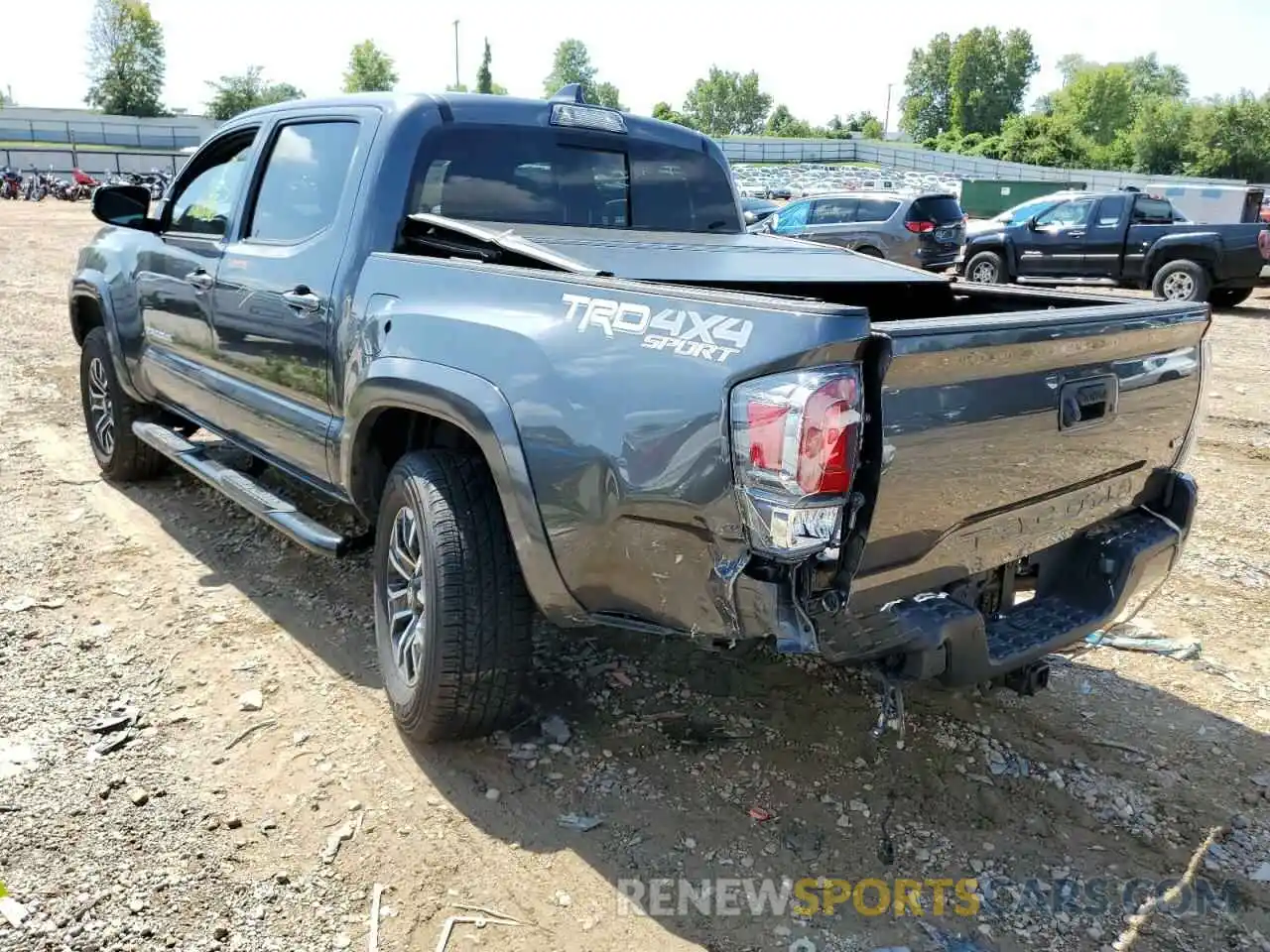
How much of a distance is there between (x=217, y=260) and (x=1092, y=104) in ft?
381

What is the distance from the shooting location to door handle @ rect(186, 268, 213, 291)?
4202 mm

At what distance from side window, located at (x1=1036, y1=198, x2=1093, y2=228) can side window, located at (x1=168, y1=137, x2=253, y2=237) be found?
13756 millimetres

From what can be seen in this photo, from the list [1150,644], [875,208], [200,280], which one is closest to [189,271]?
[200,280]

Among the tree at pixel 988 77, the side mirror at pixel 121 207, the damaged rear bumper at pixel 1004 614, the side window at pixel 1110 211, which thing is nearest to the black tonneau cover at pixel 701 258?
the damaged rear bumper at pixel 1004 614

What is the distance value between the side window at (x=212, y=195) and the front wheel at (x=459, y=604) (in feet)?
6.45

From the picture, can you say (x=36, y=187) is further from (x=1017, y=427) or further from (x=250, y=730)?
(x=1017, y=427)

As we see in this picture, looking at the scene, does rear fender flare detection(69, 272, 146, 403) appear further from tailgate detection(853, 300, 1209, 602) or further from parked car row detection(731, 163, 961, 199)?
parked car row detection(731, 163, 961, 199)

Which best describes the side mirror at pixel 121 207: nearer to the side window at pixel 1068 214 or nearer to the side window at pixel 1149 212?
the side window at pixel 1149 212

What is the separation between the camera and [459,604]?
9.32 ft

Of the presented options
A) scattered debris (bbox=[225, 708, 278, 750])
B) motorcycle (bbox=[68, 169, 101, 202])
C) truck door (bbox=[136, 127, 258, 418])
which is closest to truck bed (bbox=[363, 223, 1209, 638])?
scattered debris (bbox=[225, 708, 278, 750])

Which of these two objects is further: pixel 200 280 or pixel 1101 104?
pixel 1101 104

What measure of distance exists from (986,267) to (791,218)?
3294mm

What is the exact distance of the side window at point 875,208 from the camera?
16.2 m

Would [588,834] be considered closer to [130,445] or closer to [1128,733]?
[1128,733]
